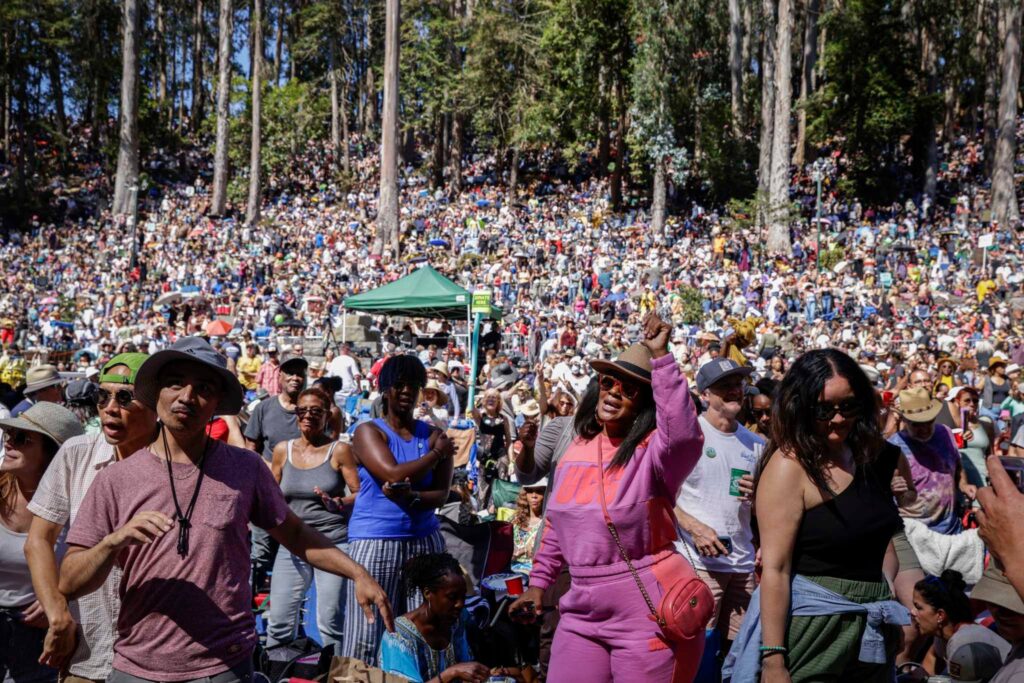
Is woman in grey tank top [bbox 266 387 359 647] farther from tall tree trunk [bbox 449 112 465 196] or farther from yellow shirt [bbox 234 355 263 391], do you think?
tall tree trunk [bbox 449 112 465 196]

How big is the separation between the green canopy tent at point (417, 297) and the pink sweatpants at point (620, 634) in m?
13.8

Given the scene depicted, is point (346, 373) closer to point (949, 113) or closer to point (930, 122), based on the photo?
point (930, 122)

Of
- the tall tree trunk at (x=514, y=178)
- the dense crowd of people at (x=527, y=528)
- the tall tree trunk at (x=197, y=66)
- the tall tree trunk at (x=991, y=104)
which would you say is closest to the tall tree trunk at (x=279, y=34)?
the tall tree trunk at (x=197, y=66)

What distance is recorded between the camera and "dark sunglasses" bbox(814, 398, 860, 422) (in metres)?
2.82

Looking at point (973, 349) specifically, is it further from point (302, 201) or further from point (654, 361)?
point (302, 201)

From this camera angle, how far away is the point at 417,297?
1733 centimetres

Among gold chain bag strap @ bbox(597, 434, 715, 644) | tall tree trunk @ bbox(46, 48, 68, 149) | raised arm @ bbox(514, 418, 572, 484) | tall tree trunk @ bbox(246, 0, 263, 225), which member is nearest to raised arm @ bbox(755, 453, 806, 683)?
gold chain bag strap @ bbox(597, 434, 715, 644)

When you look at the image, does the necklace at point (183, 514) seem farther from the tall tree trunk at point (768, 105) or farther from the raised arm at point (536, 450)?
the tall tree trunk at point (768, 105)

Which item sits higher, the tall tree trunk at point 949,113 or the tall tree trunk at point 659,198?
the tall tree trunk at point 949,113

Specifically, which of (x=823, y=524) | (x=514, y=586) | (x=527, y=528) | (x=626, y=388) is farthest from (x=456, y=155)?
(x=823, y=524)

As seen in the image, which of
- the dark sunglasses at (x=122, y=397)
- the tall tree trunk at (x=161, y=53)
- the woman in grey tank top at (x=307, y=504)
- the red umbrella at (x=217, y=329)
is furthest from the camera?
the tall tree trunk at (x=161, y=53)

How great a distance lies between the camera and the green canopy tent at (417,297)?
Result: 17141 millimetres

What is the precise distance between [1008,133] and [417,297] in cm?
2160

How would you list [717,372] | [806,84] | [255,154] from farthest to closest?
[806,84], [255,154], [717,372]
